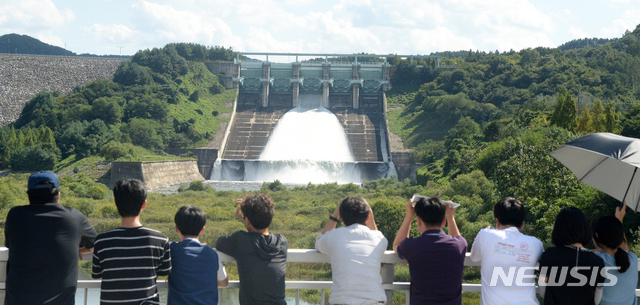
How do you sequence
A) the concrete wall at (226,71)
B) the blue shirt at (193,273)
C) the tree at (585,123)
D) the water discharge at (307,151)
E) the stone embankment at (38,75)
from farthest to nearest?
the concrete wall at (226,71) < the stone embankment at (38,75) < the water discharge at (307,151) < the tree at (585,123) < the blue shirt at (193,273)

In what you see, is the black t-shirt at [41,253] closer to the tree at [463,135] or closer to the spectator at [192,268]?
the spectator at [192,268]

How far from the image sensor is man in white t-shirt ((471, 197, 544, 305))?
404cm

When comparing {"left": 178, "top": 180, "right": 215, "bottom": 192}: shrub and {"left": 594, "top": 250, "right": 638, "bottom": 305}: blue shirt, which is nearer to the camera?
{"left": 594, "top": 250, "right": 638, "bottom": 305}: blue shirt

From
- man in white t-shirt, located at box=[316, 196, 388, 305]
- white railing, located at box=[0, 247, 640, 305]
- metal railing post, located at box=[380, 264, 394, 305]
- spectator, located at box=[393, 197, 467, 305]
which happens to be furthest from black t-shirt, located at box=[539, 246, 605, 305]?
man in white t-shirt, located at box=[316, 196, 388, 305]

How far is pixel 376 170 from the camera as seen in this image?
47250 millimetres

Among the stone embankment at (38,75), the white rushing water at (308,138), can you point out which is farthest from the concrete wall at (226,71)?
the stone embankment at (38,75)

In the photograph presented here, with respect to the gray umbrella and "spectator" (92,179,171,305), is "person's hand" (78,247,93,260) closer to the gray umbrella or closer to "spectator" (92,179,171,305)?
"spectator" (92,179,171,305)

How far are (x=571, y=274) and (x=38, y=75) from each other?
69294 mm

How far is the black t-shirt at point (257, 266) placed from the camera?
393cm

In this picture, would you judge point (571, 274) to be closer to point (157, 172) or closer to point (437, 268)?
point (437, 268)

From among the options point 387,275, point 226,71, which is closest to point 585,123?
point 387,275

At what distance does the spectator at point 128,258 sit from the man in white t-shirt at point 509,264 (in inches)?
94.7

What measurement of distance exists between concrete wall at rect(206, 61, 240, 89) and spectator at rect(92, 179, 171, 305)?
62100 mm

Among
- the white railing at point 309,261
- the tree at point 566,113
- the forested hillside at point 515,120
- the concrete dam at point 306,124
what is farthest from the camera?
the concrete dam at point 306,124
